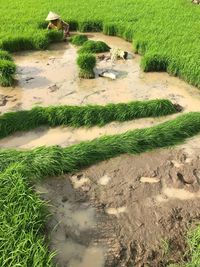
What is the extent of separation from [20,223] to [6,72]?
4.29 metres

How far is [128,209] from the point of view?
5.05 metres

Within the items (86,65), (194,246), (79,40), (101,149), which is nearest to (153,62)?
(86,65)

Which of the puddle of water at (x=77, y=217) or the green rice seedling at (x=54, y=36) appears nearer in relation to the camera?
the puddle of water at (x=77, y=217)

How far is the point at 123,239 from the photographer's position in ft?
15.2

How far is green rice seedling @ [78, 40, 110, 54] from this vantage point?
9.44 meters

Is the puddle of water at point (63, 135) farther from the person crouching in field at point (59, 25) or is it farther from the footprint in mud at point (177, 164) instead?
the person crouching in field at point (59, 25)

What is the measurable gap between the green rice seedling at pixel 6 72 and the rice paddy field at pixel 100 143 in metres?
0.02

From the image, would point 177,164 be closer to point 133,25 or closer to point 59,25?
point 133,25

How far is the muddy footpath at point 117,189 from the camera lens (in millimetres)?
4508

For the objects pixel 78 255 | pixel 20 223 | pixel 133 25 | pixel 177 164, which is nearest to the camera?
pixel 20 223

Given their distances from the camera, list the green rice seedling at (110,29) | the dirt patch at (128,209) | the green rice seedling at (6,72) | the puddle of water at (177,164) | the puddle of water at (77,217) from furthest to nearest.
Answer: the green rice seedling at (110,29) → the green rice seedling at (6,72) → the puddle of water at (177,164) → the puddle of water at (77,217) → the dirt patch at (128,209)

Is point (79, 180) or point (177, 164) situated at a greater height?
point (177, 164)

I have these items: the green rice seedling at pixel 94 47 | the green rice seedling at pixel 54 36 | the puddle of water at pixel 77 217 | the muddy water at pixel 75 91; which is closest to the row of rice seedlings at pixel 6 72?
the muddy water at pixel 75 91

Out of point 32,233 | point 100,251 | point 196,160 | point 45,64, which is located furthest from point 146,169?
point 45,64
